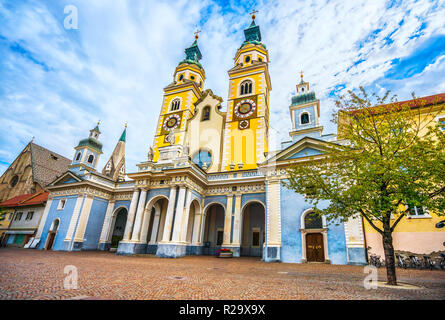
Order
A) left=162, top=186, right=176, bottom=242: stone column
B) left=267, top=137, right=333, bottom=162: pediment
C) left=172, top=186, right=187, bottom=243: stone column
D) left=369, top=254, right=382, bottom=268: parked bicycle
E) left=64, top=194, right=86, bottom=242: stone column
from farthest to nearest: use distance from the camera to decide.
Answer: left=64, top=194, right=86, bottom=242: stone column
left=162, top=186, right=176, bottom=242: stone column
left=172, top=186, right=187, bottom=243: stone column
left=267, top=137, right=333, bottom=162: pediment
left=369, top=254, right=382, bottom=268: parked bicycle

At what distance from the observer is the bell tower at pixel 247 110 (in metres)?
27.1

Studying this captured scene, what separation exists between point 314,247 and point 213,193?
1065 centimetres

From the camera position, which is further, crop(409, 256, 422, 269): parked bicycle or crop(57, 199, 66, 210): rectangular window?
crop(57, 199, 66, 210): rectangular window

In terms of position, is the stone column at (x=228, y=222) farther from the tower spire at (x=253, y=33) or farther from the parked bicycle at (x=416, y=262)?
the tower spire at (x=253, y=33)

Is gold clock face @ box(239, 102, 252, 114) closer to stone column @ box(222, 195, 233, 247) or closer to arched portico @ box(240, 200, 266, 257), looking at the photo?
arched portico @ box(240, 200, 266, 257)

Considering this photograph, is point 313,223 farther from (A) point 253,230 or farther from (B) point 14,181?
(B) point 14,181

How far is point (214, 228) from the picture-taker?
24656mm

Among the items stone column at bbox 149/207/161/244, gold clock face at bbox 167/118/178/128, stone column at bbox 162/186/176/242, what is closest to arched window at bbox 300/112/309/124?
stone column at bbox 162/186/176/242

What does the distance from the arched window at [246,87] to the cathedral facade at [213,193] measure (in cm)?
14

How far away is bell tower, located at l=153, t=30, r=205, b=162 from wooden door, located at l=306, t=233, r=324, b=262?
1939 cm

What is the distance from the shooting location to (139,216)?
71.6 feet

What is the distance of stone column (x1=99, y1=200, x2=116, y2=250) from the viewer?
26.7m
